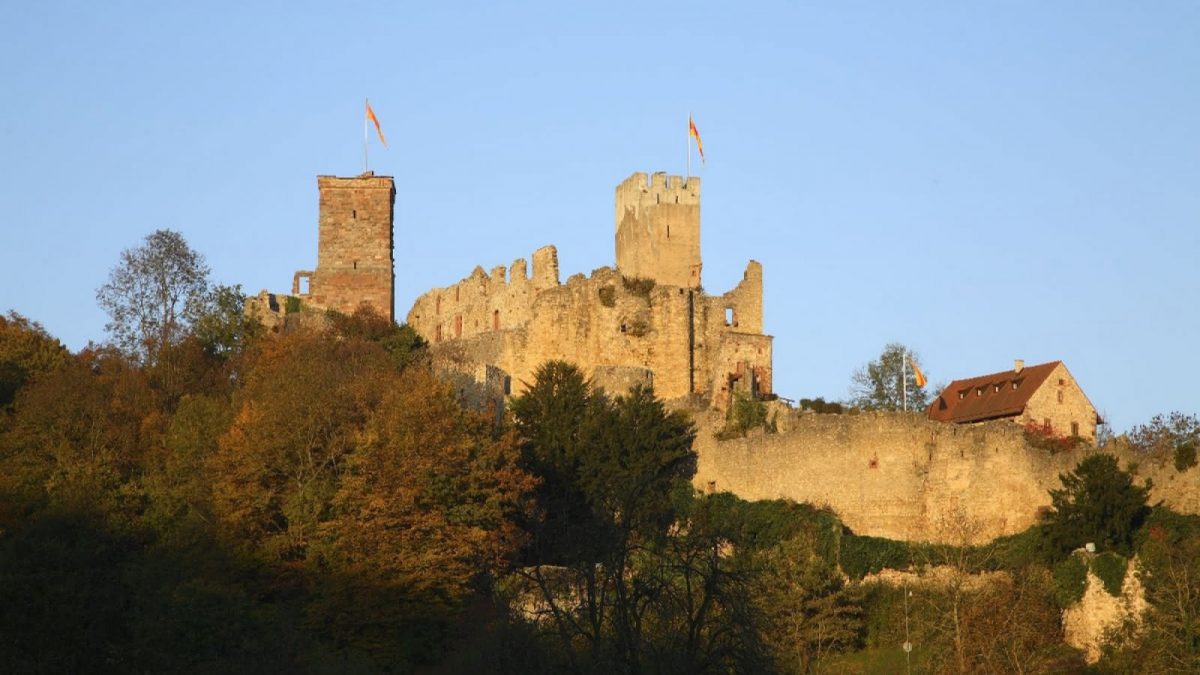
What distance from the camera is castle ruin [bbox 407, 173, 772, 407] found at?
5566 cm

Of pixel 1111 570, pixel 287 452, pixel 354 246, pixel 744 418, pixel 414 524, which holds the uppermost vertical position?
pixel 354 246

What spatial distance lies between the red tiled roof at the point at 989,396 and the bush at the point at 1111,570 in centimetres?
1000

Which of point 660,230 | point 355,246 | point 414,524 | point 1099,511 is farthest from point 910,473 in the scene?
point 355,246

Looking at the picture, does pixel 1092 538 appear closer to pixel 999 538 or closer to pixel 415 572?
pixel 999 538

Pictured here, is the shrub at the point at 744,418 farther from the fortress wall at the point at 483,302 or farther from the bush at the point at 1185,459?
the bush at the point at 1185,459

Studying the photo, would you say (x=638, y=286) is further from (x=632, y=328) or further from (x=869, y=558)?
(x=869, y=558)

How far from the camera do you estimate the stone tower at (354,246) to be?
61.3 m

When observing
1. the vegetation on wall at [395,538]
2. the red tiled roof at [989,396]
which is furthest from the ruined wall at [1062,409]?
the vegetation on wall at [395,538]

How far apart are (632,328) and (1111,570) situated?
17.9 metres

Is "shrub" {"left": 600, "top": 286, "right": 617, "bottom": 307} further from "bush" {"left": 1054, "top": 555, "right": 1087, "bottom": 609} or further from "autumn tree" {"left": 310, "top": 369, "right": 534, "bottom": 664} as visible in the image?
"bush" {"left": 1054, "top": 555, "right": 1087, "bottom": 609}

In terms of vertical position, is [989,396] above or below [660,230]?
below

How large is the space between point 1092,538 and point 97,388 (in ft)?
76.8

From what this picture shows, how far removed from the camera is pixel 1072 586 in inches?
1626

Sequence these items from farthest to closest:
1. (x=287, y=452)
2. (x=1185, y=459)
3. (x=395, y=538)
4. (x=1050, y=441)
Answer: (x=287, y=452)
(x=1050, y=441)
(x=395, y=538)
(x=1185, y=459)
